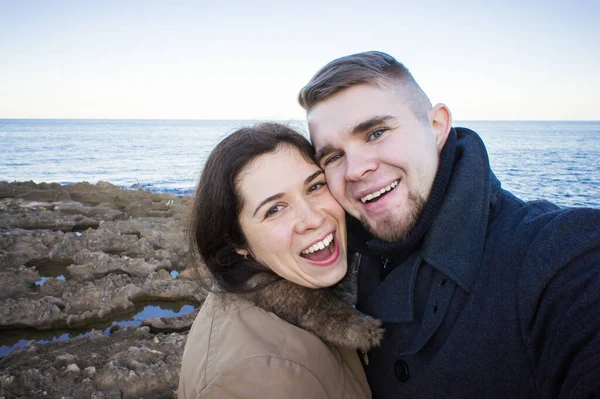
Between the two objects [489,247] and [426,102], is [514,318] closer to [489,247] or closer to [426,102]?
[489,247]

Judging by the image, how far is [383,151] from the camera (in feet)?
7.46

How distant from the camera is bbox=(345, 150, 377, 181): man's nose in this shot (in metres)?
2.30

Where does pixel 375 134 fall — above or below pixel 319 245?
above

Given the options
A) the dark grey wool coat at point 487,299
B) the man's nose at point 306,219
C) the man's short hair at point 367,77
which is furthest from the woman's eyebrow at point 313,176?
the dark grey wool coat at point 487,299

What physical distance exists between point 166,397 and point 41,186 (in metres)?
13.2

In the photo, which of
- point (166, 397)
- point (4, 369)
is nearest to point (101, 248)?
point (4, 369)

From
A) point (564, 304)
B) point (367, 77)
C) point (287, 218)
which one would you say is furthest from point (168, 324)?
point (564, 304)

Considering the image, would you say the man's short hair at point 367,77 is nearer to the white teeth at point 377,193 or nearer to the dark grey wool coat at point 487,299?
the dark grey wool coat at point 487,299

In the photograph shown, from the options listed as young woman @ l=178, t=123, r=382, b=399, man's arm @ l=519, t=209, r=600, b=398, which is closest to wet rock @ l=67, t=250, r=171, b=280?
young woman @ l=178, t=123, r=382, b=399

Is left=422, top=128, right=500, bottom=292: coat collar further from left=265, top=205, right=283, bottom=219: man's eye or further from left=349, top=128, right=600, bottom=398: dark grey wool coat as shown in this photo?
left=265, top=205, right=283, bottom=219: man's eye

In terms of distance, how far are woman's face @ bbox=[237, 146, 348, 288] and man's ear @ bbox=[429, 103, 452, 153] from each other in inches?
32.4

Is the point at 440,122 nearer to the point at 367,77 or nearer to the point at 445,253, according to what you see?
the point at 367,77

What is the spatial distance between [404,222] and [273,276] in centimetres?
91

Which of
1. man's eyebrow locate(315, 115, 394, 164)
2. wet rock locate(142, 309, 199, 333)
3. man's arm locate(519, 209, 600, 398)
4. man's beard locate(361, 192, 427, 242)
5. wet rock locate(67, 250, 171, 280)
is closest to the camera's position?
man's arm locate(519, 209, 600, 398)
